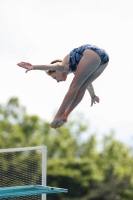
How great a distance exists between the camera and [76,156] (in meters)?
43.1

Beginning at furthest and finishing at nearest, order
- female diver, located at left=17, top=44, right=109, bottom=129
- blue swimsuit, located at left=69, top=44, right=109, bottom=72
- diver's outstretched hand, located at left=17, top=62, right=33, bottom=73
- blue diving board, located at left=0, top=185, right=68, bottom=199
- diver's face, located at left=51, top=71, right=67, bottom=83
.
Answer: diver's face, located at left=51, top=71, right=67, bottom=83
blue swimsuit, located at left=69, top=44, right=109, bottom=72
female diver, located at left=17, top=44, right=109, bottom=129
diver's outstretched hand, located at left=17, top=62, right=33, bottom=73
blue diving board, located at left=0, top=185, right=68, bottom=199

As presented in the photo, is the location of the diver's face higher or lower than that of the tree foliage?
lower

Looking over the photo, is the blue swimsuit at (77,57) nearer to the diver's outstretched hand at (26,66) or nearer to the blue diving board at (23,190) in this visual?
the diver's outstretched hand at (26,66)

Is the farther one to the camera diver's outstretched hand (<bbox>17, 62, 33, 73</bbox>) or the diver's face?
the diver's face

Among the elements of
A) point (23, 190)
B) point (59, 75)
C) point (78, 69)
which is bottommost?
point (23, 190)

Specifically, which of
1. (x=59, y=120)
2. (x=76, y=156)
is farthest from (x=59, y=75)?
(x=76, y=156)

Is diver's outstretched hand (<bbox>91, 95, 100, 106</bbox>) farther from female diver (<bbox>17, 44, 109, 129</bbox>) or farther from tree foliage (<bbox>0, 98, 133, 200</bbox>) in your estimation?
tree foliage (<bbox>0, 98, 133, 200</bbox>)

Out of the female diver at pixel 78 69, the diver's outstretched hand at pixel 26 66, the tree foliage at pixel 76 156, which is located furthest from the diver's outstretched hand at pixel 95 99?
the tree foliage at pixel 76 156

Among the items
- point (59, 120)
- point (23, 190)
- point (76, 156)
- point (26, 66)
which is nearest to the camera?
point (23, 190)

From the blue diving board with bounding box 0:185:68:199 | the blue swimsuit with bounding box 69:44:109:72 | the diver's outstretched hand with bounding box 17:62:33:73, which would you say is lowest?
the blue diving board with bounding box 0:185:68:199

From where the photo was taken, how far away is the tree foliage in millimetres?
36469

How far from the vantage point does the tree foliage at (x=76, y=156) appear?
36469 millimetres

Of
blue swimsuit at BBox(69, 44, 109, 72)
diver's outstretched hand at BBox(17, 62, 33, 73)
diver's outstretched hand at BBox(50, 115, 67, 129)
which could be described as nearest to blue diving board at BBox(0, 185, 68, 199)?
diver's outstretched hand at BBox(50, 115, 67, 129)

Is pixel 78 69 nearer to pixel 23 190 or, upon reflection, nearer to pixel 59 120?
pixel 59 120
